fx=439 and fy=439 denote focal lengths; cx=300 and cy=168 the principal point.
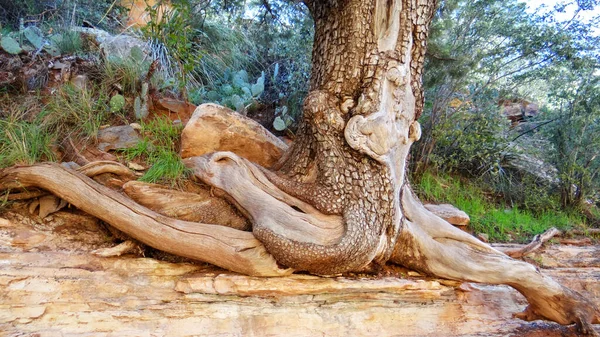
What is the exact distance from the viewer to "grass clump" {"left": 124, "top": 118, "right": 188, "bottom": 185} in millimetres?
3643

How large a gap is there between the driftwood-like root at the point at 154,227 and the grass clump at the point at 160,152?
418mm

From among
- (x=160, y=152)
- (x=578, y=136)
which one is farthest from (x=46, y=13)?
(x=578, y=136)

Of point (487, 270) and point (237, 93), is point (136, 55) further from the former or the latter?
point (487, 270)

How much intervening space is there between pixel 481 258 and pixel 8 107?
14.9 feet

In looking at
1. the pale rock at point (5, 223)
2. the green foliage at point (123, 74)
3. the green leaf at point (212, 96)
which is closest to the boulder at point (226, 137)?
the green foliage at point (123, 74)

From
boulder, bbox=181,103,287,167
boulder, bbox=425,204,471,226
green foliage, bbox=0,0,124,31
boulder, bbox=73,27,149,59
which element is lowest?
boulder, bbox=425,204,471,226

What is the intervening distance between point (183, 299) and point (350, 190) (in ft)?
4.86

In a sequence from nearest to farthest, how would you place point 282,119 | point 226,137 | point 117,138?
point 226,137 → point 117,138 → point 282,119

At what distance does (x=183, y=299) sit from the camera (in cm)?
314

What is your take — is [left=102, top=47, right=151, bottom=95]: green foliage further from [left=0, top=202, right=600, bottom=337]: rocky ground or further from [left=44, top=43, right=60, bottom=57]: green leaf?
[left=0, top=202, right=600, bottom=337]: rocky ground

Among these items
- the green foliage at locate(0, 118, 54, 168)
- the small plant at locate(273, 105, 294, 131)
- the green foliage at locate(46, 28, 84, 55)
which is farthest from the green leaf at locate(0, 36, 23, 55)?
the small plant at locate(273, 105, 294, 131)

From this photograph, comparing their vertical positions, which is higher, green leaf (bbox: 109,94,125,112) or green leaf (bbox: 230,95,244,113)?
green leaf (bbox: 230,95,244,113)

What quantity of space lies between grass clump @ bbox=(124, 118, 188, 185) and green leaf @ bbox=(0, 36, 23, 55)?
156 cm

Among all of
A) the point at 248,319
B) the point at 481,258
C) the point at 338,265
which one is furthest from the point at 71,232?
the point at 481,258
